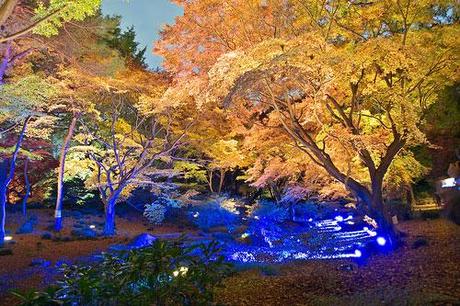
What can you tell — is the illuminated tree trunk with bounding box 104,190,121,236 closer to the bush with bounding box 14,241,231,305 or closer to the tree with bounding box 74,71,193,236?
the tree with bounding box 74,71,193,236

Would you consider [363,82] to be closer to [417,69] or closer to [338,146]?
[417,69]

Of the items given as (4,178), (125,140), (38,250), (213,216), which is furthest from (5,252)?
(213,216)

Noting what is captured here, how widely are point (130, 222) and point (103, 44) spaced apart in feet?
46.1

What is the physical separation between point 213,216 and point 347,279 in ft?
42.4

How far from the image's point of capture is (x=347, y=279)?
283 inches

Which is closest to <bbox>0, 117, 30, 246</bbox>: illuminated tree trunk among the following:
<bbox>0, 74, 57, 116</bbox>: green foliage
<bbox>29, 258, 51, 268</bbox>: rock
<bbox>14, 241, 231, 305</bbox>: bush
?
<bbox>0, 74, 57, 116</bbox>: green foliage

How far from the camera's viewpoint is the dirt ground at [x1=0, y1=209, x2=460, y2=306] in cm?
582

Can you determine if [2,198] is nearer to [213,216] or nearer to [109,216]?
[109,216]

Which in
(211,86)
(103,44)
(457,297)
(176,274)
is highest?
(103,44)

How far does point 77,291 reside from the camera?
3412 mm

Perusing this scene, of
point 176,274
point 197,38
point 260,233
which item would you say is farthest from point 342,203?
point 176,274

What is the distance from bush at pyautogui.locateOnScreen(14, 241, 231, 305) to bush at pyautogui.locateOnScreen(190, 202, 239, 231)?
15.5 m

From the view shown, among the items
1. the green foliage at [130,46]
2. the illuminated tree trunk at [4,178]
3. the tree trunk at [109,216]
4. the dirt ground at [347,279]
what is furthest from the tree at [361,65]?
the green foliage at [130,46]

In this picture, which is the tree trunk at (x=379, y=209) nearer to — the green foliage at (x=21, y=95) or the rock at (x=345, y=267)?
the rock at (x=345, y=267)
